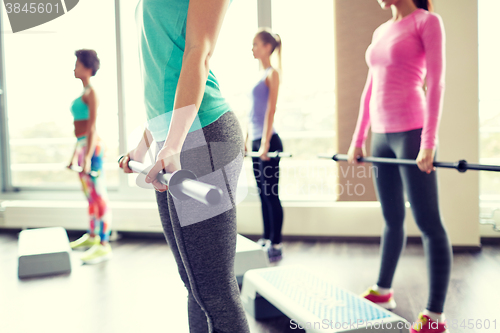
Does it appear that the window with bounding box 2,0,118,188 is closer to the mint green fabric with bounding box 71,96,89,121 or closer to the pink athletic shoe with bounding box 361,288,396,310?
the mint green fabric with bounding box 71,96,89,121

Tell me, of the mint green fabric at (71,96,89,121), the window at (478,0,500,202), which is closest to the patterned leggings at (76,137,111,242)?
the mint green fabric at (71,96,89,121)

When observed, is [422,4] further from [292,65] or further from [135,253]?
[135,253]

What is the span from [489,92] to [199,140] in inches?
119

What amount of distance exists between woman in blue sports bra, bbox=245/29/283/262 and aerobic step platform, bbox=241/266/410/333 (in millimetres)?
772

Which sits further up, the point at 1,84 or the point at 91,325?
the point at 1,84

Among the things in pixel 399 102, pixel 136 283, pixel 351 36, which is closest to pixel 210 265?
pixel 399 102

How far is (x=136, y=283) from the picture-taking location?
7.45 ft

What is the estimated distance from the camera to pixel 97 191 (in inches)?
109

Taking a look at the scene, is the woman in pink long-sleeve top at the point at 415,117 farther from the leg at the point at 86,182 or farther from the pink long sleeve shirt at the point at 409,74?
the leg at the point at 86,182

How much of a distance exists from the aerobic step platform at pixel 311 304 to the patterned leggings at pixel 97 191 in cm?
140

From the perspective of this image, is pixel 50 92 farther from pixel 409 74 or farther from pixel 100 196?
pixel 409 74

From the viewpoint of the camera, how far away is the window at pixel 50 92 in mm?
3664

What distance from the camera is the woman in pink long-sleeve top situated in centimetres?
140

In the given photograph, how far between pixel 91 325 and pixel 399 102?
5.31 feet
